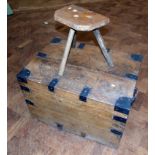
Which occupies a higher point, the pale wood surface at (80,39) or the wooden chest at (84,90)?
the wooden chest at (84,90)

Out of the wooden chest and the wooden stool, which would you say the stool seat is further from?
the wooden chest

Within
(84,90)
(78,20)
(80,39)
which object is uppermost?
(78,20)

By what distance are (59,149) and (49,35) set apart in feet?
4.84

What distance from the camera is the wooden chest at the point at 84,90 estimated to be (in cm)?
104

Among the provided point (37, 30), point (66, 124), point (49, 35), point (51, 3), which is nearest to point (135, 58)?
point (66, 124)

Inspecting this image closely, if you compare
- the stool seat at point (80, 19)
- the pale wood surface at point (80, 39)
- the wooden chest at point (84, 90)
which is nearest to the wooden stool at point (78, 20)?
the stool seat at point (80, 19)

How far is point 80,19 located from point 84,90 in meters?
0.37

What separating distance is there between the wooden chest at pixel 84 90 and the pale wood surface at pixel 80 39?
0.31 feet

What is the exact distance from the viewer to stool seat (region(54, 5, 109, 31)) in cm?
96

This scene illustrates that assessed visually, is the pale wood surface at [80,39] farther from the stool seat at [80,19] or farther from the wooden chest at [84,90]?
the stool seat at [80,19]

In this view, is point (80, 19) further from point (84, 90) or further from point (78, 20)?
point (84, 90)

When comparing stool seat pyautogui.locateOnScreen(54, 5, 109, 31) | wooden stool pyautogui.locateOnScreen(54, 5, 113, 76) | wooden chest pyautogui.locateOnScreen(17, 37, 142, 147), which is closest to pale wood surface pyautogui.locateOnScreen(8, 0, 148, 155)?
wooden chest pyautogui.locateOnScreen(17, 37, 142, 147)

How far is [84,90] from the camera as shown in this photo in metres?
1.05

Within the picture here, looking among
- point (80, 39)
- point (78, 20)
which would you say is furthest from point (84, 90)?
point (80, 39)
